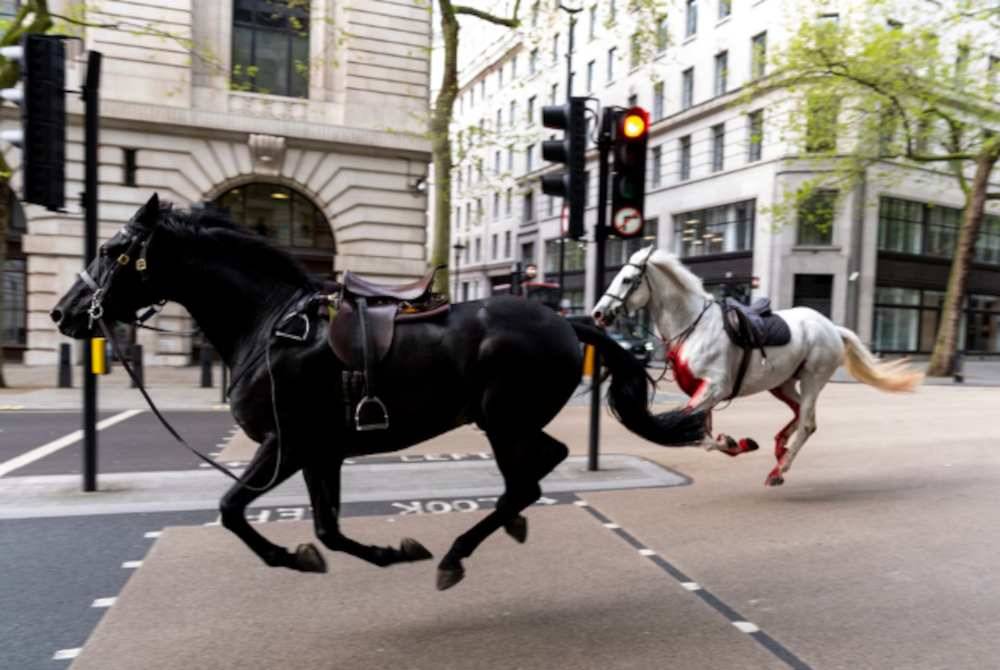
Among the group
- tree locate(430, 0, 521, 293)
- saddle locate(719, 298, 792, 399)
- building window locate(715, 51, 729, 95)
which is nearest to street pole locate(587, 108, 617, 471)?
saddle locate(719, 298, 792, 399)

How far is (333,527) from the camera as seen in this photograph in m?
3.50

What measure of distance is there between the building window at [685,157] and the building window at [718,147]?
1.92m

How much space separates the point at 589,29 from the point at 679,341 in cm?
3897

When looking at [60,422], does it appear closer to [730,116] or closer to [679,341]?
[679,341]

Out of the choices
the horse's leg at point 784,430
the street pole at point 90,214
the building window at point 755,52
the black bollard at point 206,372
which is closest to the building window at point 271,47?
the black bollard at point 206,372

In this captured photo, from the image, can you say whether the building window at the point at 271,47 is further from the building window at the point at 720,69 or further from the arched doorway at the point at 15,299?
the building window at the point at 720,69

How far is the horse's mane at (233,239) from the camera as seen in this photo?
3.53 metres

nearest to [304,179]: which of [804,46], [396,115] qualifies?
[396,115]

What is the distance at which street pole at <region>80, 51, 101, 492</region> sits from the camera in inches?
226

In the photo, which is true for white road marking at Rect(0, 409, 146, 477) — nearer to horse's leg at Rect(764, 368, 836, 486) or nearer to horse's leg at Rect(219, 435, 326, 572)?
horse's leg at Rect(219, 435, 326, 572)

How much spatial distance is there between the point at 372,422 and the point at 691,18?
119 ft

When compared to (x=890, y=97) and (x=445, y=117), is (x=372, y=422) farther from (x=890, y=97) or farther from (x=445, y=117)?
(x=890, y=97)

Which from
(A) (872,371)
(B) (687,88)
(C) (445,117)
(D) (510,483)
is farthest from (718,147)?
(D) (510,483)

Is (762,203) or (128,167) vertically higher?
(762,203)
